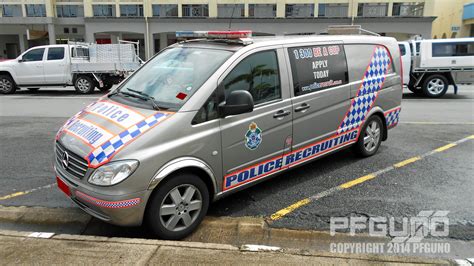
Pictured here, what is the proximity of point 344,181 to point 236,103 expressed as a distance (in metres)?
2.17

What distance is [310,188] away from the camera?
4.73 metres

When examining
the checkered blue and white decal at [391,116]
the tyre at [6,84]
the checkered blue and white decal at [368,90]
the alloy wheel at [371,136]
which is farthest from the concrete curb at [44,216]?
the tyre at [6,84]

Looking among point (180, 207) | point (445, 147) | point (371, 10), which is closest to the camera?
point (180, 207)

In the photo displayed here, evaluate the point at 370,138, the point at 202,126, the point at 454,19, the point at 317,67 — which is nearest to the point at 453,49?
the point at 370,138

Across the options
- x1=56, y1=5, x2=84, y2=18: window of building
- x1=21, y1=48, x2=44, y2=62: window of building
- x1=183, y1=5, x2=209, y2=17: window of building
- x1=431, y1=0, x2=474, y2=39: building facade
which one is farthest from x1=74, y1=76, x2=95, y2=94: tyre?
x1=431, y1=0, x2=474, y2=39: building facade

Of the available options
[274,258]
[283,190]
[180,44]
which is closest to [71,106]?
[180,44]

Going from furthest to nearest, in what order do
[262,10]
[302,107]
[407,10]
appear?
[262,10] → [407,10] → [302,107]

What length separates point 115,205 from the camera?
3.17 metres

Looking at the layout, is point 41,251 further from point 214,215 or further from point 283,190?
point 283,190

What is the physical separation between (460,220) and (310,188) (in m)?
1.61

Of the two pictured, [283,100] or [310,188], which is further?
[310,188]

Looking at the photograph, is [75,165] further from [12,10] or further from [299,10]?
[12,10]

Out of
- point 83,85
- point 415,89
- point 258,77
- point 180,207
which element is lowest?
point 83,85

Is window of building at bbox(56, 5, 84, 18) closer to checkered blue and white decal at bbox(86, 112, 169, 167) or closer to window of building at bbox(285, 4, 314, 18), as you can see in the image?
window of building at bbox(285, 4, 314, 18)
